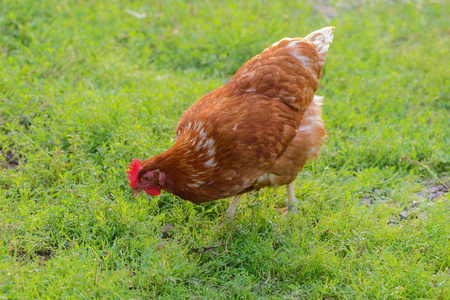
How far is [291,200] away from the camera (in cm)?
435

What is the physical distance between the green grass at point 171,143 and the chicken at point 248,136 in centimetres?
47

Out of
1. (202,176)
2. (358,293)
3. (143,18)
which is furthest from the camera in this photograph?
(143,18)

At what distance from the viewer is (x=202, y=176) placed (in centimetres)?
368

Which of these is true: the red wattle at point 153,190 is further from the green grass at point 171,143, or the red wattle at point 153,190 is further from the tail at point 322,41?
the tail at point 322,41

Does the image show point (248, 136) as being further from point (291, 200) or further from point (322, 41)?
point (322, 41)

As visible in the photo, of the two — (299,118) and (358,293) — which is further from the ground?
(299,118)

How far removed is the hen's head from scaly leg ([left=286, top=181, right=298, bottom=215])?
4.18 feet

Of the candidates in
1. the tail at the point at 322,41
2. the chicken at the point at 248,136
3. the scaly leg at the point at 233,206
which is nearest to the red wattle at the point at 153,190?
the chicken at the point at 248,136

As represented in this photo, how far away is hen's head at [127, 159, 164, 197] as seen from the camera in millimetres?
3736

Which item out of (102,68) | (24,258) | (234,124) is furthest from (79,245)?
(102,68)

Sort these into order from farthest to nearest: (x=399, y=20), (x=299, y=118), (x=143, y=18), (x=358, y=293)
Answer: (x=399, y=20) → (x=143, y=18) → (x=299, y=118) → (x=358, y=293)

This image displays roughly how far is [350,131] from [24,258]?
12.9 ft

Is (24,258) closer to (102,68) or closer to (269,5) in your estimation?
(102,68)

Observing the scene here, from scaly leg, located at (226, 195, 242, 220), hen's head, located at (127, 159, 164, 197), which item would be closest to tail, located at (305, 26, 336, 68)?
scaly leg, located at (226, 195, 242, 220)
